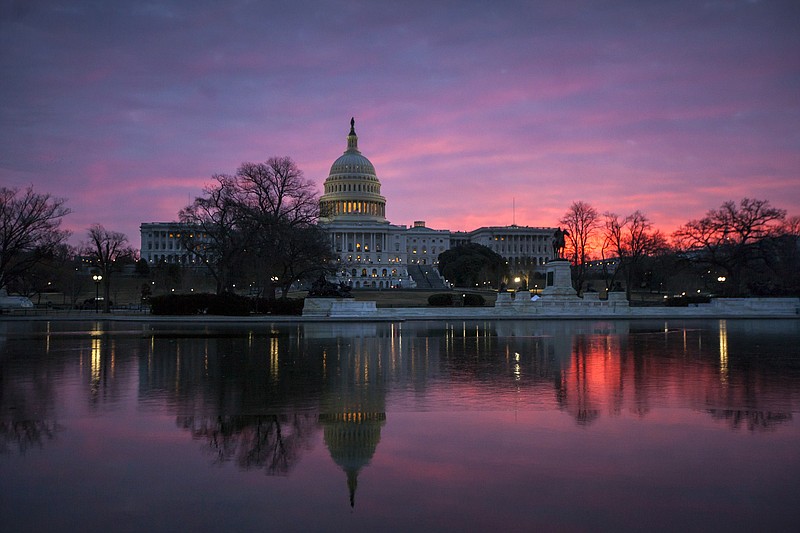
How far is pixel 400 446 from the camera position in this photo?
343 inches

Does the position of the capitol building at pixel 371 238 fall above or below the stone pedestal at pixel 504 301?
above

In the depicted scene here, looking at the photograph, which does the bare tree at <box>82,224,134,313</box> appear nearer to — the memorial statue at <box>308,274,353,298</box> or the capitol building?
the memorial statue at <box>308,274,353,298</box>

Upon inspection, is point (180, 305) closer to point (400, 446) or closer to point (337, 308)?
point (337, 308)

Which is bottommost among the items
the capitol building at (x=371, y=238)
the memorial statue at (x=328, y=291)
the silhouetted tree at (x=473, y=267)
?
the memorial statue at (x=328, y=291)

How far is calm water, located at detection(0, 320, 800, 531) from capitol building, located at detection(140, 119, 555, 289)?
122 m

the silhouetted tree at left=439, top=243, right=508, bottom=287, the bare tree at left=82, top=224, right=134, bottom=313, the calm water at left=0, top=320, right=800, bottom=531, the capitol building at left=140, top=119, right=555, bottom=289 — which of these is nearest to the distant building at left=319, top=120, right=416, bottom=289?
the capitol building at left=140, top=119, right=555, bottom=289

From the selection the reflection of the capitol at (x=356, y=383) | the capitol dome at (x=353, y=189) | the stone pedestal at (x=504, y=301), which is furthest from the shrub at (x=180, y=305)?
the capitol dome at (x=353, y=189)

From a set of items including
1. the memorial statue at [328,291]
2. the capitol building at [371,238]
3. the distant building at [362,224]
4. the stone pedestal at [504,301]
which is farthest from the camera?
the distant building at [362,224]

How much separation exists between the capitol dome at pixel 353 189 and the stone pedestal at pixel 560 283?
112406 mm

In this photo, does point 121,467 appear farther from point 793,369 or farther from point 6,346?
point 6,346

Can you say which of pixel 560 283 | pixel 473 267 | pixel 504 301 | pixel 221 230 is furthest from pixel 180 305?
pixel 473 267

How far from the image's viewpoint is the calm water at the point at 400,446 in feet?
20.8

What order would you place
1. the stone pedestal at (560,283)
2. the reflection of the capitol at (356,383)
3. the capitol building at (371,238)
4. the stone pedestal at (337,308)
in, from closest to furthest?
the reflection of the capitol at (356,383), the stone pedestal at (337,308), the stone pedestal at (560,283), the capitol building at (371,238)

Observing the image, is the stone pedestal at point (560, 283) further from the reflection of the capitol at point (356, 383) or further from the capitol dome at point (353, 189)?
the capitol dome at point (353, 189)
